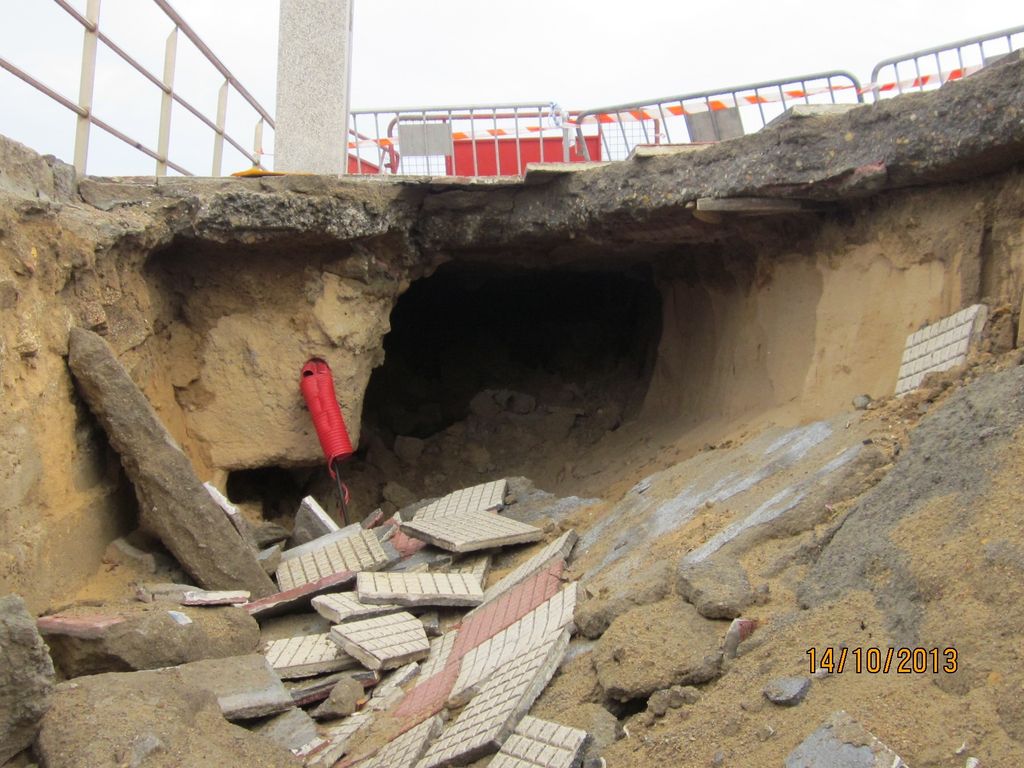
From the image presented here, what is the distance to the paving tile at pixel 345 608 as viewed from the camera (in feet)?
17.7

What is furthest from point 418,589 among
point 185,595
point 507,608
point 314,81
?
point 314,81

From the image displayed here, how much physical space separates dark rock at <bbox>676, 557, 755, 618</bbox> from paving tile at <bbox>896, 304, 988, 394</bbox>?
1747mm

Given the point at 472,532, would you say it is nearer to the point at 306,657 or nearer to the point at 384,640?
the point at 384,640

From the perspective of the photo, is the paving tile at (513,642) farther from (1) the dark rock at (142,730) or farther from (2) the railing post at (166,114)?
(2) the railing post at (166,114)

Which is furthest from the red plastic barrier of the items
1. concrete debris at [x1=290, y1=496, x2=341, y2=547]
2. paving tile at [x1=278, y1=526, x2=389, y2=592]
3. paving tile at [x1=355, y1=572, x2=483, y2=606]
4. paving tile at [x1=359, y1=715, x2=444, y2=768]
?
paving tile at [x1=359, y1=715, x2=444, y2=768]

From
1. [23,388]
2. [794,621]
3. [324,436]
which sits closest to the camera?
[794,621]

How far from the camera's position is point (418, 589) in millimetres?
5598

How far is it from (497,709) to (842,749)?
4.70ft

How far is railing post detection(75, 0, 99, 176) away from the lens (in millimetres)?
6316

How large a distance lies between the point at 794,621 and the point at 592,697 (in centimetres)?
81

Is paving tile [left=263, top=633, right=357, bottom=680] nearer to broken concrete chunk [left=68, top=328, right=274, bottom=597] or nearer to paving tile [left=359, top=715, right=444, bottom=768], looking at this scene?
broken concrete chunk [left=68, top=328, right=274, bottom=597]

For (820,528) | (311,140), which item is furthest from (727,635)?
(311,140)

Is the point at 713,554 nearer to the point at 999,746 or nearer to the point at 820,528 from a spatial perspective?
the point at 820,528

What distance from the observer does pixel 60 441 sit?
5520 mm
